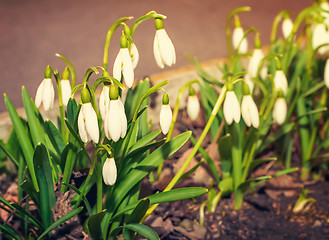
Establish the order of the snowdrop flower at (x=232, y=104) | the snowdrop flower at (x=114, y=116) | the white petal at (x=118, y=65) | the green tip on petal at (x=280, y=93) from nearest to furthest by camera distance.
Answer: the snowdrop flower at (x=114, y=116) → the white petal at (x=118, y=65) → the snowdrop flower at (x=232, y=104) → the green tip on petal at (x=280, y=93)

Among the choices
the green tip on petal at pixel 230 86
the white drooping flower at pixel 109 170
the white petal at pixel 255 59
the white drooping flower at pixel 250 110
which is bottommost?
the white drooping flower at pixel 109 170

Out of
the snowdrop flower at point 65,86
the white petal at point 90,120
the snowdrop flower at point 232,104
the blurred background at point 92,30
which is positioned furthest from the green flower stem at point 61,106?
the snowdrop flower at point 232,104

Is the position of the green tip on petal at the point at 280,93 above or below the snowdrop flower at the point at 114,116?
below

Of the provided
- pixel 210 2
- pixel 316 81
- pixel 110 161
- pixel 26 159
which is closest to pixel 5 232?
pixel 26 159

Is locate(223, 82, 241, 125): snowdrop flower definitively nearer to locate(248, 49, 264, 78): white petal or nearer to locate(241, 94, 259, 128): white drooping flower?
locate(241, 94, 259, 128): white drooping flower

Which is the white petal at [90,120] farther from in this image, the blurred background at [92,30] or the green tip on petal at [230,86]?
the blurred background at [92,30]

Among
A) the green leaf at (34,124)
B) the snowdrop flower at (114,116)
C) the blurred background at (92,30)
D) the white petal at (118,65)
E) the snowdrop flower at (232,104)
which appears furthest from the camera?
the blurred background at (92,30)

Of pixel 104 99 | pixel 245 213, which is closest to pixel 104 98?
pixel 104 99
